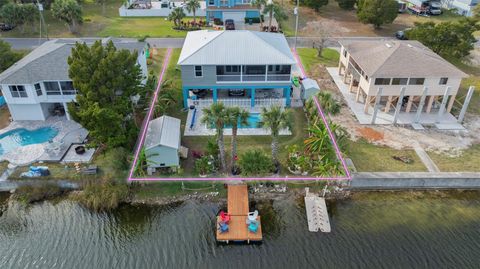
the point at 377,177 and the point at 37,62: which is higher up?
the point at 37,62

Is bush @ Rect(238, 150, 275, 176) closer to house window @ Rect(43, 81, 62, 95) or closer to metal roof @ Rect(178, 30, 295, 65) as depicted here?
metal roof @ Rect(178, 30, 295, 65)

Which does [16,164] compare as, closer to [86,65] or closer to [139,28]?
[86,65]

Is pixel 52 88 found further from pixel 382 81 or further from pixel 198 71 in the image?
pixel 382 81

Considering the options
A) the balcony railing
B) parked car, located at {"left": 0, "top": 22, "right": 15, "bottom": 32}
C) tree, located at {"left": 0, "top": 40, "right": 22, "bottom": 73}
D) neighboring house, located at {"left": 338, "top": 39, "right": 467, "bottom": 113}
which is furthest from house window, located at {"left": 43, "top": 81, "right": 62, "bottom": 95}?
parked car, located at {"left": 0, "top": 22, "right": 15, "bottom": 32}

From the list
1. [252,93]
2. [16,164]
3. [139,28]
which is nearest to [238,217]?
[252,93]

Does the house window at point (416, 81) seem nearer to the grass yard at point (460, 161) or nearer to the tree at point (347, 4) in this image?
the grass yard at point (460, 161)

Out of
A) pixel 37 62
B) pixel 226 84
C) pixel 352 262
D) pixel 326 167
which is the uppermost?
pixel 37 62

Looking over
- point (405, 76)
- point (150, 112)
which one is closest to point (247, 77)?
point (150, 112)
